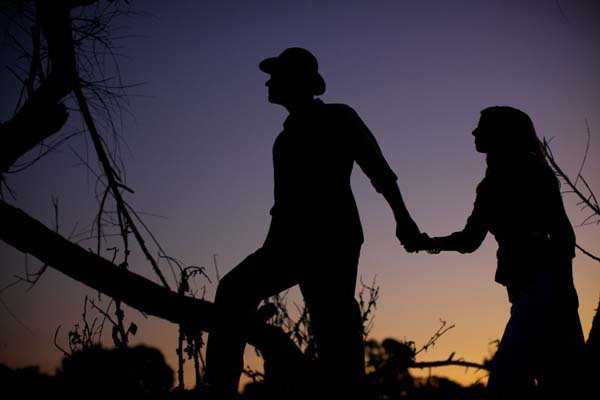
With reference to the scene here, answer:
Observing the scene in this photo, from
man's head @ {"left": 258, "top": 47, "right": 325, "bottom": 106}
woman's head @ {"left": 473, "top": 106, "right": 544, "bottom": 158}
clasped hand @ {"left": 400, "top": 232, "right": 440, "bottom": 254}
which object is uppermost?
man's head @ {"left": 258, "top": 47, "right": 325, "bottom": 106}

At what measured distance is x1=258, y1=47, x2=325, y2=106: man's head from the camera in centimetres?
293

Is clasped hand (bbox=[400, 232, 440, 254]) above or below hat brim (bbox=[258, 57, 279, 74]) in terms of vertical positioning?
below

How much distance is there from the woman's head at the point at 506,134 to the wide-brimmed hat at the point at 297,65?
0.96m

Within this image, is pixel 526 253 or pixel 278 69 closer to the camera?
pixel 526 253

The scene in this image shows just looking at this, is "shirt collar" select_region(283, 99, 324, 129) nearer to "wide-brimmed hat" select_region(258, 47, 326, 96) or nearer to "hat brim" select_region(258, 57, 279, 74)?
"wide-brimmed hat" select_region(258, 47, 326, 96)

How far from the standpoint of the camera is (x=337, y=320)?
2432 millimetres

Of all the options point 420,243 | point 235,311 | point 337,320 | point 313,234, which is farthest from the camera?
point 420,243

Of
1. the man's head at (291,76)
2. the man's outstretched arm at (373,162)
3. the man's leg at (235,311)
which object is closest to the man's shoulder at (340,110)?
the man's outstretched arm at (373,162)

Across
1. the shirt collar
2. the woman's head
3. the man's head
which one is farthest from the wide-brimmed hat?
the woman's head

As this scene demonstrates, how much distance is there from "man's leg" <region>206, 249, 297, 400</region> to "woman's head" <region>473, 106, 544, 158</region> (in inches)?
50.2

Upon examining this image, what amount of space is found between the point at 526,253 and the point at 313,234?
1.01 metres

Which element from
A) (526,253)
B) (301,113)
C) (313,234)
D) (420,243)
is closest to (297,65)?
(301,113)

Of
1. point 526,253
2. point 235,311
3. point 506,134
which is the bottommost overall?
point 235,311

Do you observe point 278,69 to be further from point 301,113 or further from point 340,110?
point 340,110
